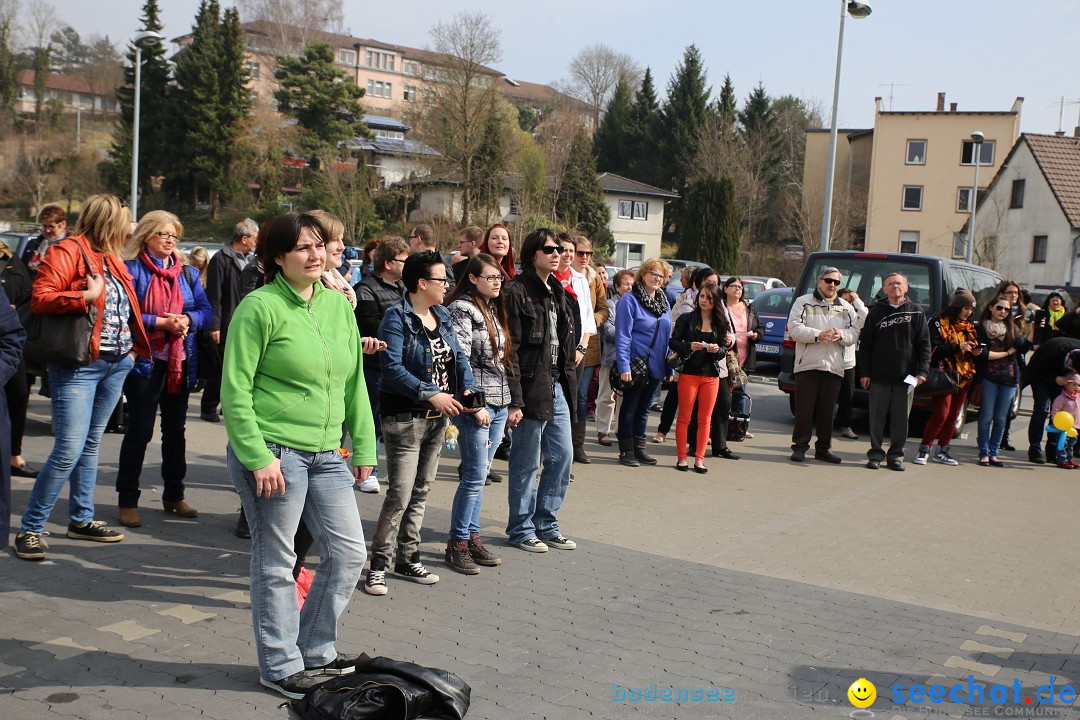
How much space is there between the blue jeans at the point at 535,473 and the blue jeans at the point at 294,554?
2.37 meters

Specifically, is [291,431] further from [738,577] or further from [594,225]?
[594,225]

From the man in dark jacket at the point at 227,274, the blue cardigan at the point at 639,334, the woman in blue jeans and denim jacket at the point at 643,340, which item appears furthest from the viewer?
the woman in blue jeans and denim jacket at the point at 643,340

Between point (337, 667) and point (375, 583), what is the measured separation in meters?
1.22

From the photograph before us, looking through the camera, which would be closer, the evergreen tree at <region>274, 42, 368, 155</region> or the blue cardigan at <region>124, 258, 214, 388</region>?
the blue cardigan at <region>124, 258, 214, 388</region>

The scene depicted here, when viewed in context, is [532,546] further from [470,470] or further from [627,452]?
[627,452]

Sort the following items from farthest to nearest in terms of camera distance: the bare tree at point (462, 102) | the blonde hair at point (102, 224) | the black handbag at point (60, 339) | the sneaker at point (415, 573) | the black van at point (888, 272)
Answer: the bare tree at point (462, 102) < the black van at point (888, 272) < the blonde hair at point (102, 224) < the sneaker at point (415, 573) < the black handbag at point (60, 339)

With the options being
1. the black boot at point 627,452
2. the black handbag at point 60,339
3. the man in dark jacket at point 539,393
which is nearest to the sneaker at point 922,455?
the black boot at point 627,452

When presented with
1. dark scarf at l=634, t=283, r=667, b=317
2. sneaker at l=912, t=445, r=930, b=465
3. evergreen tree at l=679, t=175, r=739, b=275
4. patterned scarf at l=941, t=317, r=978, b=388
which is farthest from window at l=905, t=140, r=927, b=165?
dark scarf at l=634, t=283, r=667, b=317

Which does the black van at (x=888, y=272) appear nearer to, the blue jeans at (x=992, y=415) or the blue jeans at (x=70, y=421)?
the blue jeans at (x=992, y=415)

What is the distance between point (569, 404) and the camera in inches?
274

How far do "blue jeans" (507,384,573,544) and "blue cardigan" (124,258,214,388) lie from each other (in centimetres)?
225

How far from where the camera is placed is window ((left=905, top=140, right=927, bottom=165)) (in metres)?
57.2

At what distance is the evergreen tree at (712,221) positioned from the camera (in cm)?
5150

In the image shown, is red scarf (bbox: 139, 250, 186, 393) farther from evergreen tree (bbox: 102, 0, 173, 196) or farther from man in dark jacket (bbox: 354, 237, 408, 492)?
evergreen tree (bbox: 102, 0, 173, 196)
